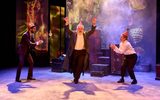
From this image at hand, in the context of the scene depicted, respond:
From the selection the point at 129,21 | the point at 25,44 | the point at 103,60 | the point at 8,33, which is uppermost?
the point at 129,21

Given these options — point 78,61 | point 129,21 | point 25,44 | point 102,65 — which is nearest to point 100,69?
point 102,65

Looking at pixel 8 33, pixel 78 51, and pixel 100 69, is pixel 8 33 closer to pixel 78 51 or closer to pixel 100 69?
pixel 100 69

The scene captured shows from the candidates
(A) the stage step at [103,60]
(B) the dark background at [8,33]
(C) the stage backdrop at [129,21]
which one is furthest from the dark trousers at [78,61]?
(B) the dark background at [8,33]

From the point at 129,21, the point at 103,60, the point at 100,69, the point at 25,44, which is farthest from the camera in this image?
the point at 129,21

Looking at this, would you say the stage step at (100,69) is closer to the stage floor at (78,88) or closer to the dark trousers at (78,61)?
the stage floor at (78,88)

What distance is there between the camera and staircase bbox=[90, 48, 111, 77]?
13.0 metres

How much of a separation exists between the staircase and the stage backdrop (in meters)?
0.74

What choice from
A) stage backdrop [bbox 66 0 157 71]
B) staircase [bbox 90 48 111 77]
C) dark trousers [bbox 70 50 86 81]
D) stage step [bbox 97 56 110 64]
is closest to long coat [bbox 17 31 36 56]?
dark trousers [bbox 70 50 86 81]

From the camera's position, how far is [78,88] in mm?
10016

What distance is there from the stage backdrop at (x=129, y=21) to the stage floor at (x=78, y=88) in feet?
5.93

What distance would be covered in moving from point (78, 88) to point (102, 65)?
342cm

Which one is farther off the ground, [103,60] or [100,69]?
[103,60]

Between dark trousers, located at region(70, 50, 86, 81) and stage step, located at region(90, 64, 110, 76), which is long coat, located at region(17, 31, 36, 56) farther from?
stage step, located at region(90, 64, 110, 76)

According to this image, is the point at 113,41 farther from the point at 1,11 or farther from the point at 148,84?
the point at 1,11
